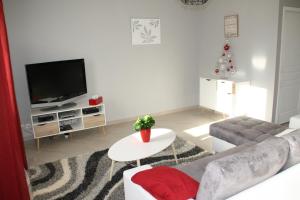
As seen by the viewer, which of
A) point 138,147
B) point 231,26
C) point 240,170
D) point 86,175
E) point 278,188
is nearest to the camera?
point 240,170

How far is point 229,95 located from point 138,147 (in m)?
2.43

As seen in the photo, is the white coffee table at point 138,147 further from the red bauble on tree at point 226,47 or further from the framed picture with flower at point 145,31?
the red bauble on tree at point 226,47

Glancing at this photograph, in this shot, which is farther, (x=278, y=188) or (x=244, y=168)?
(x=278, y=188)

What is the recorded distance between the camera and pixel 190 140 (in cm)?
400

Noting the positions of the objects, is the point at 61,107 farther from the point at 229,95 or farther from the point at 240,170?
the point at 240,170

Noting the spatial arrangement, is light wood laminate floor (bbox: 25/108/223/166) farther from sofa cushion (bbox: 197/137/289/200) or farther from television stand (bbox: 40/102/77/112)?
sofa cushion (bbox: 197/137/289/200)

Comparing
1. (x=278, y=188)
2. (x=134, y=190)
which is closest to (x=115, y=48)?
(x=134, y=190)

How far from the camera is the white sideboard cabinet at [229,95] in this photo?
458cm

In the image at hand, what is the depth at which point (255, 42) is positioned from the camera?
174 inches

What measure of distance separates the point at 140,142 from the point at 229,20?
310 centimetres

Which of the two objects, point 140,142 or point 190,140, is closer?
point 140,142

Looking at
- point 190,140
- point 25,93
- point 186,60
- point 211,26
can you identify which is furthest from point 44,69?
point 211,26

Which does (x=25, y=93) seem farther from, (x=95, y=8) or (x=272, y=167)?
(x=272, y=167)

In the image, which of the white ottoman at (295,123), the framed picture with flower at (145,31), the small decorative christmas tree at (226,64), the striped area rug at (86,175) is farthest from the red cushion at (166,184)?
the small decorative christmas tree at (226,64)
